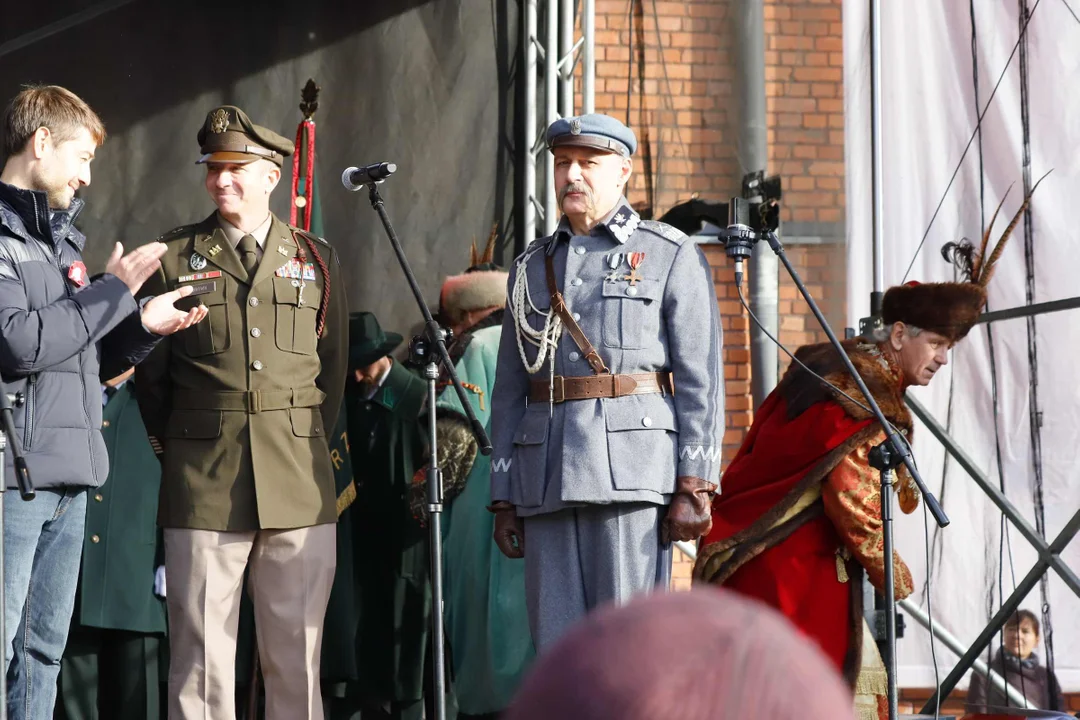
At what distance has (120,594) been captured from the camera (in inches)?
196

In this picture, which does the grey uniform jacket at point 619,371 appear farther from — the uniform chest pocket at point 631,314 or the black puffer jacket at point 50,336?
the black puffer jacket at point 50,336

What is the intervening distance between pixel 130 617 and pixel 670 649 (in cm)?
439

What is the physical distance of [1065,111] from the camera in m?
4.81

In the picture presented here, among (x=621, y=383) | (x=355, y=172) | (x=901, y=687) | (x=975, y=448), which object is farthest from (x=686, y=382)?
(x=901, y=687)

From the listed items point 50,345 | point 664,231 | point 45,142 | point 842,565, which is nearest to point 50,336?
point 50,345

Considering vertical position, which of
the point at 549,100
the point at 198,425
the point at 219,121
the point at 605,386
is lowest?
the point at 198,425

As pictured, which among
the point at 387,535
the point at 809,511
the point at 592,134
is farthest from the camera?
the point at 387,535

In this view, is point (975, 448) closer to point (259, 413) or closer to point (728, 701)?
point (259, 413)

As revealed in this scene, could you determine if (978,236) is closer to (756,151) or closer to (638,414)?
(756,151)

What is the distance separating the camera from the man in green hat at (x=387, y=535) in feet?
17.3

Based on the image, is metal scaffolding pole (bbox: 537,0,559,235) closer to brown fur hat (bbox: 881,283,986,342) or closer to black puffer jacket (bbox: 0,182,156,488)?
brown fur hat (bbox: 881,283,986,342)

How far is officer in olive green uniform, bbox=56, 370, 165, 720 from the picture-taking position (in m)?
4.98

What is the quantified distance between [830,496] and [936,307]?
2.48ft

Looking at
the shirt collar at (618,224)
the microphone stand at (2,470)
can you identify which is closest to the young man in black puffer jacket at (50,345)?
the microphone stand at (2,470)
